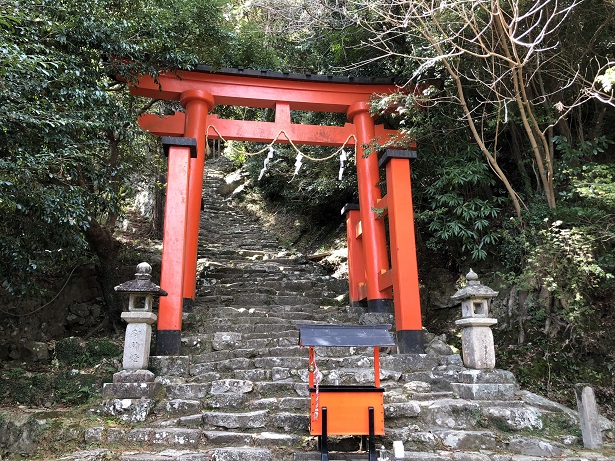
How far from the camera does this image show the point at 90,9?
6.65 m

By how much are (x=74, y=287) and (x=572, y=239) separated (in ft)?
25.9

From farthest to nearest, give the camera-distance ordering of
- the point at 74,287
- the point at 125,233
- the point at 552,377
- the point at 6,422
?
the point at 125,233 < the point at 74,287 < the point at 552,377 < the point at 6,422

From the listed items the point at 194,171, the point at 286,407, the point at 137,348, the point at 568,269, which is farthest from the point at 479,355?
the point at 194,171

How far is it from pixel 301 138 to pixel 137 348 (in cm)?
473

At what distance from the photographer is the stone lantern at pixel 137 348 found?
5.05 m

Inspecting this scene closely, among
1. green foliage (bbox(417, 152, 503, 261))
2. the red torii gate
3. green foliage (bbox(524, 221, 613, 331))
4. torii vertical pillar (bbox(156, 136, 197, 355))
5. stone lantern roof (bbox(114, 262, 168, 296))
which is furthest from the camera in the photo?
green foliage (bbox(417, 152, 503, 261))

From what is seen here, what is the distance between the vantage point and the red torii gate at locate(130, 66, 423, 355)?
6844 millimetres

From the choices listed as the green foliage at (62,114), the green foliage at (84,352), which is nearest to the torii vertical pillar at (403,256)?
the green foliage at (62,114)

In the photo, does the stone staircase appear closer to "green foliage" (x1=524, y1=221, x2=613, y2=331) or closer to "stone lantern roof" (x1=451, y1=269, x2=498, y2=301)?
"stone lantern roof" (x1=451, y1=269, x2=498, y2=301)

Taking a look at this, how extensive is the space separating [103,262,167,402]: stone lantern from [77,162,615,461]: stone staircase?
17cm

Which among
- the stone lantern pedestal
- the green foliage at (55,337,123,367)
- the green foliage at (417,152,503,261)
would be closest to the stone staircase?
the stone lantern pedestal

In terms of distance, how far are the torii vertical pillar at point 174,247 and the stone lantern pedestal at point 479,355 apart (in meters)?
3.70

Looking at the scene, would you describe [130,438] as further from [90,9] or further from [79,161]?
[90,9]

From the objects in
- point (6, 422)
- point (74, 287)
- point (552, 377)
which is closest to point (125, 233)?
point (74, 287)
